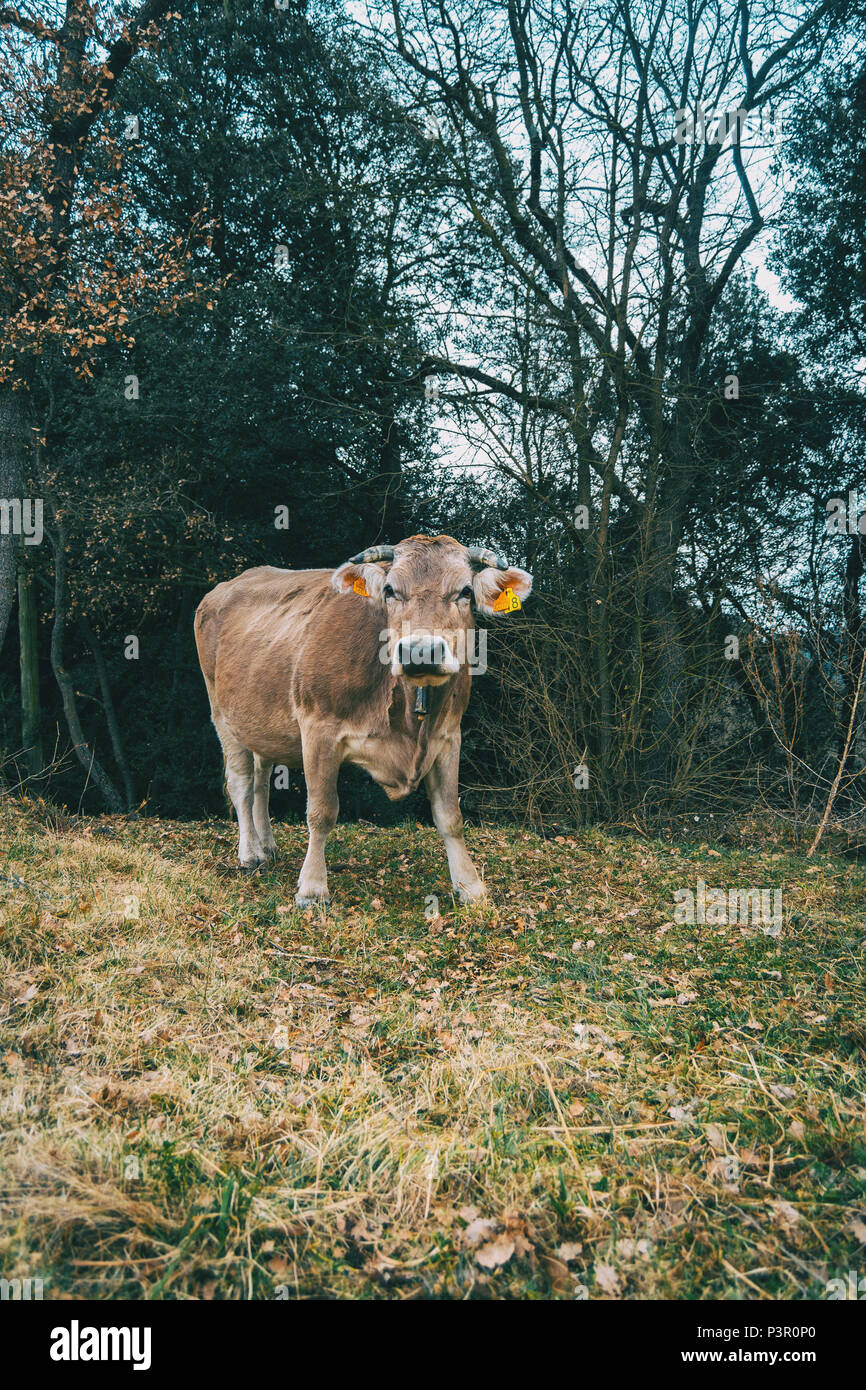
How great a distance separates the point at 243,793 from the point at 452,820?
244cm

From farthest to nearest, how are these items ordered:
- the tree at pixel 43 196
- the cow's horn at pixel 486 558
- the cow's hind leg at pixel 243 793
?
the tree at pixel 43 196, the cow's hind leg at pixel 243 793, the cow's horn at pixel 486 558

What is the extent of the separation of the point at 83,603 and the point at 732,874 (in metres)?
10.00

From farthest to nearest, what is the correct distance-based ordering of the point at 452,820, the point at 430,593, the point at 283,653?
the point at 283,653, the point at 452,820, the point at 430,593

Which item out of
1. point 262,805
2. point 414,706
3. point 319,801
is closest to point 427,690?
point 414,706

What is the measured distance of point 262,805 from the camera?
7.67 meters

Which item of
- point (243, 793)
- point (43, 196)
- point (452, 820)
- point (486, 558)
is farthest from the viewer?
point (43, 196)

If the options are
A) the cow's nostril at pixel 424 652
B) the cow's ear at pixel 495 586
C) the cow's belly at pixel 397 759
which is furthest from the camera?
the cow's belly at pixel 397 759

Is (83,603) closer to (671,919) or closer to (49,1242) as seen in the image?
(671,919)

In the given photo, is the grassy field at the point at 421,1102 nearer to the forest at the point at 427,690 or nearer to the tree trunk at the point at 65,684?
the forest at the point at 427,690

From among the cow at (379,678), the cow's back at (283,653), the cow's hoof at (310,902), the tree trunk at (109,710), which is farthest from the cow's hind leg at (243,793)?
the tree trunk at (109,710)

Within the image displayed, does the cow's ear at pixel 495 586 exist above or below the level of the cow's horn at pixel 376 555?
below

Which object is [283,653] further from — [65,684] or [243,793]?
[65,684]

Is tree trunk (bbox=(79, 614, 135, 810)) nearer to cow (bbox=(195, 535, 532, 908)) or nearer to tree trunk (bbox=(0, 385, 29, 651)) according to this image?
tree trunk (bbox=(0, 385, 29, 651))

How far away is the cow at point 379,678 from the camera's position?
5.40m
